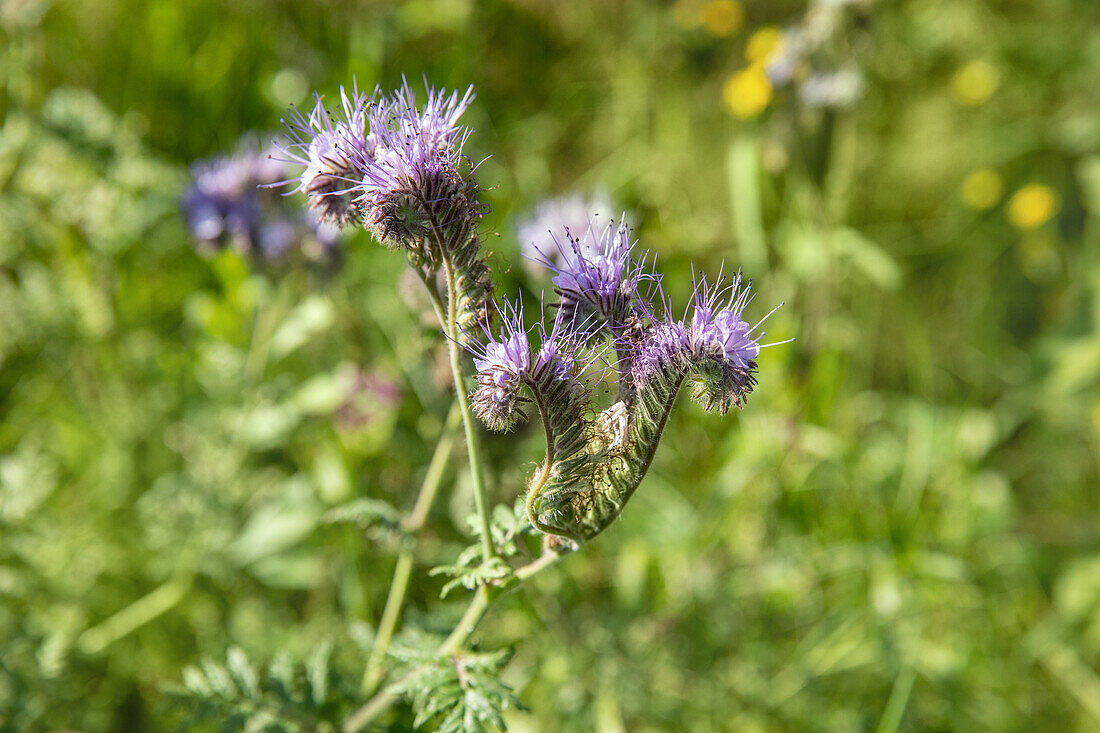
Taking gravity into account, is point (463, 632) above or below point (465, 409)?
below

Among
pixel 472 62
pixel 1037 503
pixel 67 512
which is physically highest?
pixel 472 62

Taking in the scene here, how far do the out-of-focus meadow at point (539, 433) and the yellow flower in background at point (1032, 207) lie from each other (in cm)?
2

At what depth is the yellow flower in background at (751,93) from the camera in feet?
8.89

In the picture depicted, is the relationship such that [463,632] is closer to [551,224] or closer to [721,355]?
[721,355]

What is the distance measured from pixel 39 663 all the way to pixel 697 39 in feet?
11.0

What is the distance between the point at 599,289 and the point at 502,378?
223 millimetres

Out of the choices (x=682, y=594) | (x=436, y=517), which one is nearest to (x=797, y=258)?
(x=682, y=594)

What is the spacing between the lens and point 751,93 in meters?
2.74

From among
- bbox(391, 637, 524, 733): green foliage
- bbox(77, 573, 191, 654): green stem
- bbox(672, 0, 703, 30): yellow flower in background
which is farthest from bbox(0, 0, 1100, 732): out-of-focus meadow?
bbox(391, 637, 524, 733): green foliage

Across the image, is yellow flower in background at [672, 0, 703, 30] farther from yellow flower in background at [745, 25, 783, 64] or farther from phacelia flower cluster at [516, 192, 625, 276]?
phacelia flower cluster at [516, 192, 625, 276]

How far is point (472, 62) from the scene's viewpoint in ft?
10.1

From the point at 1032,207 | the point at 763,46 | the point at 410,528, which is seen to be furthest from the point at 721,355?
the point at 1032,207

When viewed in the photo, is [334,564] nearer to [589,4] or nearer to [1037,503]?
[1037,503]

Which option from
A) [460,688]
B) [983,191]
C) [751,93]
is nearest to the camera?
[460,688]
